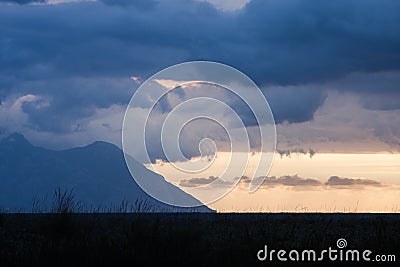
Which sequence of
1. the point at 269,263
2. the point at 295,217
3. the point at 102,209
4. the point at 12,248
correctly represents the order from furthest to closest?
the point at 295,217
the point at 102,209
the point at 12,248
the point at 269,263

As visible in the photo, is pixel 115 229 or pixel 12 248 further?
pixel 115 229

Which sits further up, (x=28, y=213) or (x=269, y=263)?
(x=28, y=213)

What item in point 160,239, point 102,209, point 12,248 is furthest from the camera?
point 102,209

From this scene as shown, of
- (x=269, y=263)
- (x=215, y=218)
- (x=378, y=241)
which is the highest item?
(x=215, y=218)

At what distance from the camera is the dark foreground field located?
2283 centimetres

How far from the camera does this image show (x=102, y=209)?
3512 cm

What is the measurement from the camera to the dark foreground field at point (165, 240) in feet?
74.9

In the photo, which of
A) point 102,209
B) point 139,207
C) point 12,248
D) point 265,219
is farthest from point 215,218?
point 12,248

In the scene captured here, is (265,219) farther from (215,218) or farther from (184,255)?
(184,255)

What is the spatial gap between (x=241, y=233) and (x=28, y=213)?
11.3 m

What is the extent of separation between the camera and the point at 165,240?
80.5 ft

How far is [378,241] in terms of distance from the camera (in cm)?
2578

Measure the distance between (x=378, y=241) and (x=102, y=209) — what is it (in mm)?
13324

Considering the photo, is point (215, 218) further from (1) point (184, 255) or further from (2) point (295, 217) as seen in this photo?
(1) point (184, 255)
